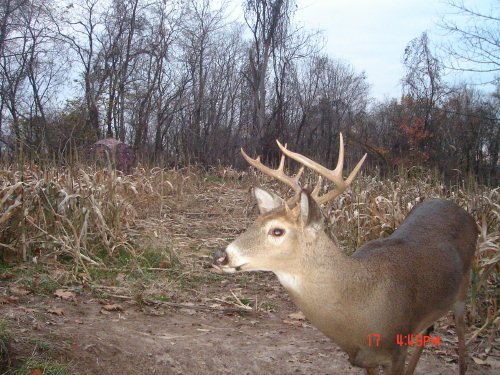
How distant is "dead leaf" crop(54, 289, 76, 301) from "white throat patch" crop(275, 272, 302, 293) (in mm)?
2636

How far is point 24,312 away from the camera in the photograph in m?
4.18

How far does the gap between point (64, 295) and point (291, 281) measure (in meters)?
2.75

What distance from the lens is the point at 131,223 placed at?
24.0 ft

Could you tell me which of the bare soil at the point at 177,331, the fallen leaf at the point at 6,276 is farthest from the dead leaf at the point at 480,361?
the fallen leaf at the point at 6,276

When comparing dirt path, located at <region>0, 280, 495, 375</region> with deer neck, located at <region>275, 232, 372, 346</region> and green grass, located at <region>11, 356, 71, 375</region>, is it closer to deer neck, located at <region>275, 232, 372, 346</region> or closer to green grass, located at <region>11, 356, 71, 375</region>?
green grass, located at <region>11, 356, 71, 375</region>

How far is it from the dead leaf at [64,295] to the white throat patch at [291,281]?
2.64 m

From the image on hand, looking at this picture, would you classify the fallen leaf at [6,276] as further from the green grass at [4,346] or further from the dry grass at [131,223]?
the green grass at [4,346]

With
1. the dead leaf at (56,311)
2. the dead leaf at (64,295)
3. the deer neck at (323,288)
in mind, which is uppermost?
the deer neck at (323,288)

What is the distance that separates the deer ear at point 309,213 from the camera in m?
2.87

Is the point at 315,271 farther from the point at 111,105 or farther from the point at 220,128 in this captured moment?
the point at 220,128

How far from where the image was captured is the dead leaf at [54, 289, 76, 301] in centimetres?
478

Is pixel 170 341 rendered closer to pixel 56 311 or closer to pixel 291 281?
pixel 56 311

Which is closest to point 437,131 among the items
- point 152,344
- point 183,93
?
point 183,93

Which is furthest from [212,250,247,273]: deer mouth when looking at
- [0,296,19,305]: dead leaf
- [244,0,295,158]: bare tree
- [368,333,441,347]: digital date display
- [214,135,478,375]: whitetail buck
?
[244,0,295,158]: bare tree
